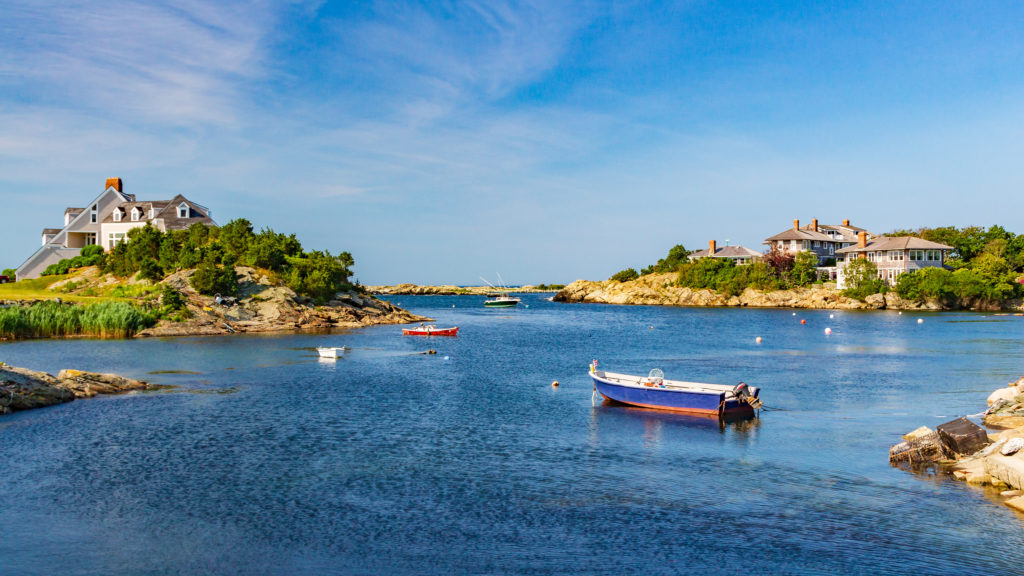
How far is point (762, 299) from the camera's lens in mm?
154500

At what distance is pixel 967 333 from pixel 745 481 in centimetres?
7469

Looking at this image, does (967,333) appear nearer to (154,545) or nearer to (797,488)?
(797,488)

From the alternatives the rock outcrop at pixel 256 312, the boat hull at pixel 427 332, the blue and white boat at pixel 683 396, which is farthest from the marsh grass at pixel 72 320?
the blue and white boat at pixel 683 396

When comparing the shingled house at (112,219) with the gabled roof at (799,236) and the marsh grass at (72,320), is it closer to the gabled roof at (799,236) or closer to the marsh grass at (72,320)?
the marsh grass at (72,320)

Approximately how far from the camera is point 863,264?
5655 inches

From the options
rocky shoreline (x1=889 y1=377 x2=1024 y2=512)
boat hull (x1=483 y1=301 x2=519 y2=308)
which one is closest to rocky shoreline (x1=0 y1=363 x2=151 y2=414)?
rocky shoreline (x1=889 y1=377 x2=1024 y2=512)

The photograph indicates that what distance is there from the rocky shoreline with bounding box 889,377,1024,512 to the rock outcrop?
2776 inches

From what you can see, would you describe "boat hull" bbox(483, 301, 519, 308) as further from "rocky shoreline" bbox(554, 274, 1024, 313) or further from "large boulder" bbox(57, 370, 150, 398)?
"large boulder" bbox(57, 370, 150, 398)

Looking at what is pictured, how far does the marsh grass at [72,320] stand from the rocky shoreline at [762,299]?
12078 centimetres

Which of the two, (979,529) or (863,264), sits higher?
(863,264)

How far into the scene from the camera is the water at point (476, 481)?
60.7 ft

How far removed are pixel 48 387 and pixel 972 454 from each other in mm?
43246

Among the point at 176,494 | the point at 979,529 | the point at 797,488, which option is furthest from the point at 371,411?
the point at 979,529

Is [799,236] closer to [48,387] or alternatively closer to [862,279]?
[862,279]
